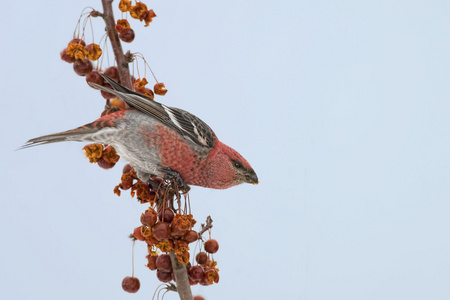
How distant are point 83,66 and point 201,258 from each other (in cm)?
61

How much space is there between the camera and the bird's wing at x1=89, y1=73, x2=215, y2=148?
1.30 m

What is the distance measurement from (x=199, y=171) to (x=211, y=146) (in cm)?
9

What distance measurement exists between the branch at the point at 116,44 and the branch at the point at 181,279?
479 millimetres

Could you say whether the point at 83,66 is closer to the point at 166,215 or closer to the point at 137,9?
the point at 137,9

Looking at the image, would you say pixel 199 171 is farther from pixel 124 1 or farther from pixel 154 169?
pixel 124 1

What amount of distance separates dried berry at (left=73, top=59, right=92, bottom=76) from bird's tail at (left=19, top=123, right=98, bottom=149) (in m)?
0.16

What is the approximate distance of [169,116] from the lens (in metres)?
1.38

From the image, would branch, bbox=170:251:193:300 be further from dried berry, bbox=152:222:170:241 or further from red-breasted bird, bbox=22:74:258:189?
red-breasted bird, bbox=22:74:258:189

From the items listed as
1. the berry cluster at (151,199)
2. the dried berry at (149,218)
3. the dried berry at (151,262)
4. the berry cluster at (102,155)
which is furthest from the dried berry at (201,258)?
the berry cluster at (102,155)

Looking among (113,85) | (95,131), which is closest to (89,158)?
(95,131)

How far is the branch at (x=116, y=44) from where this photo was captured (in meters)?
1.26

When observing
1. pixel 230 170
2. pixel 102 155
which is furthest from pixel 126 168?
pixel 230 170

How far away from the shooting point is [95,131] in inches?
50.9

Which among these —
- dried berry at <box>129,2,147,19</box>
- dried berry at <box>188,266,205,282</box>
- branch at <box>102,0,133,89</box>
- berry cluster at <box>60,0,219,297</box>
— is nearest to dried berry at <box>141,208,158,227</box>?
berry cluster at <box>60,0,219,297</box>
